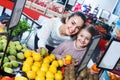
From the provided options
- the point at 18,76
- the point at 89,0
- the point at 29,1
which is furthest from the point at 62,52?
the point at 89,0

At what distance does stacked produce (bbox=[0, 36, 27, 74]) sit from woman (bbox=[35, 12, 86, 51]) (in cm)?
50

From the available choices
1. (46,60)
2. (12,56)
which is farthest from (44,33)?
(12,56)

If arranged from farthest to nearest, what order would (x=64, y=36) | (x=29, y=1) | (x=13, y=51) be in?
(x=29, y=1), (x=64, y=36), (x=13, y=51)

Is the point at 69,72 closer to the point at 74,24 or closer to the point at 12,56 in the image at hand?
the point at 12,56

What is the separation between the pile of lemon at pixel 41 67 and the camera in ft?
6.99

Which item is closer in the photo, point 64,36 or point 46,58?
point 46,58

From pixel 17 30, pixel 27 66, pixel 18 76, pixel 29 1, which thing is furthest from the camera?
pixel 29 1

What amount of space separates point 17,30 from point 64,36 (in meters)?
0.69

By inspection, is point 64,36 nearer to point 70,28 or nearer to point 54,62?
point 70,28

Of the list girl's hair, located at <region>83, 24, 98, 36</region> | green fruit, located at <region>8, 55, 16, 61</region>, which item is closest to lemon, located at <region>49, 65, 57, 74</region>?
green fruit, located at <region>8, 55, 16, 61</region>

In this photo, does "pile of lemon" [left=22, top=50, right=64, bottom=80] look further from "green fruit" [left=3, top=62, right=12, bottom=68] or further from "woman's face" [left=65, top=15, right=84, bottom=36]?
"woman's face" [left=65, top=15, right=84, bottom=36]

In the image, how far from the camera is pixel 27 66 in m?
2.20

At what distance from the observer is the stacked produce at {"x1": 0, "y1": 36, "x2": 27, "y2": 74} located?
2101 mm

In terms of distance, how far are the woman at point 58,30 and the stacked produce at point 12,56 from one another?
0.50 m
